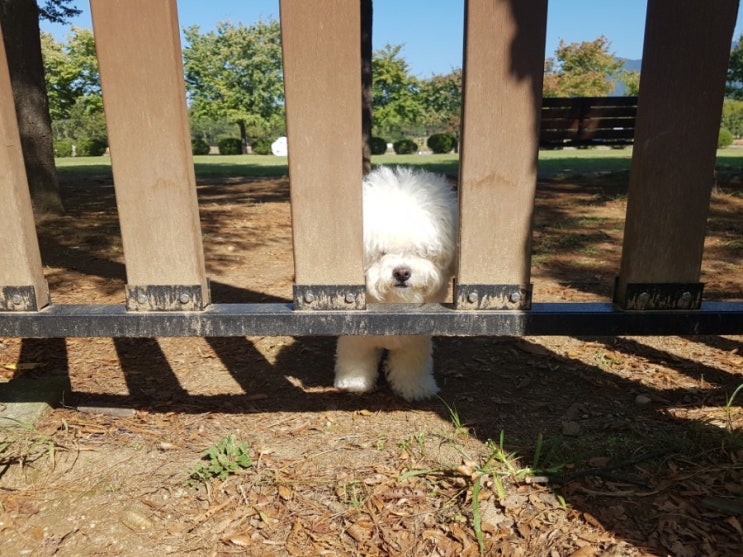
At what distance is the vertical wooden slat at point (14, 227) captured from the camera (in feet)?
6.39

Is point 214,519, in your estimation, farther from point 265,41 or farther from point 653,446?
Answer: point 265,41

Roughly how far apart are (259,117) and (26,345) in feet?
164

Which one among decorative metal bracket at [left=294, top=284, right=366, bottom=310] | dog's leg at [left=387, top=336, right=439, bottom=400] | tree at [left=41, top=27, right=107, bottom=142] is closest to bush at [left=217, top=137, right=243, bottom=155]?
tree at [left=41, top=27, right=107, bottom=142]

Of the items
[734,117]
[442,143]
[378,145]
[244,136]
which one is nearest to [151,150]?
[378,145]

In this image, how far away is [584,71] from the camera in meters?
48.9

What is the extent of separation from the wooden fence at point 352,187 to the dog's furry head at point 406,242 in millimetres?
615

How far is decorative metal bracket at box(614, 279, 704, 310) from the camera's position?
6.60 ft

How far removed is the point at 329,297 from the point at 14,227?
1.14 metres

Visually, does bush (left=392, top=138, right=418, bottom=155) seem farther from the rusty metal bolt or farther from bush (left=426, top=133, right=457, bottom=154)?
the rusty metal bolt

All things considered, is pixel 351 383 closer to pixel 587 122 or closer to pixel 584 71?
pixel 587 122

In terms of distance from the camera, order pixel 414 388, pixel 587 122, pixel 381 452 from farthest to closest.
Result: pixel 587 122 < pixel 414 388 < pixel 381 452

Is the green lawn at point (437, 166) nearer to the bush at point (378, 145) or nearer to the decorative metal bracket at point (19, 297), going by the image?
Result: the decorative metal bracket at point (19, 297)

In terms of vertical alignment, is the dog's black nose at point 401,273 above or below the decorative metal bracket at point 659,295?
below

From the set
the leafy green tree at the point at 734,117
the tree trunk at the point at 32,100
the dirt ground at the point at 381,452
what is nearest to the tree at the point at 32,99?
the tree trunk at the point at 32,100
